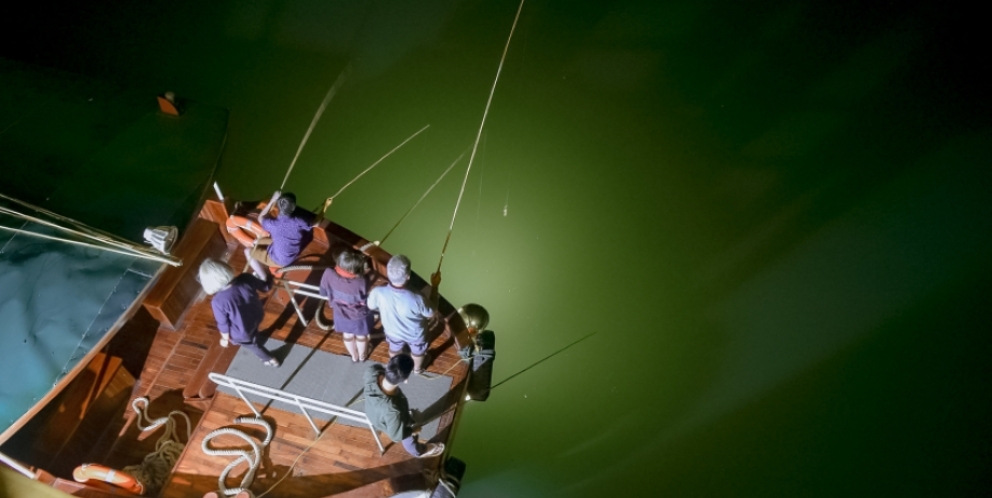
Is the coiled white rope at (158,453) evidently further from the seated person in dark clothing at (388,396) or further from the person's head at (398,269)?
the person's head at (398,269)

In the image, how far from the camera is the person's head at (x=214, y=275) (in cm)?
342

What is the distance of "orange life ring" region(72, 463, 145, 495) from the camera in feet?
11.4

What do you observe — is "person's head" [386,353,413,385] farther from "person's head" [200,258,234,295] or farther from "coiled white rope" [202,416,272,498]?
"coiled white rope" [202,416,272,498]

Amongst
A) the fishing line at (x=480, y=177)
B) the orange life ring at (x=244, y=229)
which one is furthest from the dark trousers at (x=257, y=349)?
the fishing line at (x=480, y=177)

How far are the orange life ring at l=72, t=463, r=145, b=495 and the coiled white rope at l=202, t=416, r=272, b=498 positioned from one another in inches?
17.3

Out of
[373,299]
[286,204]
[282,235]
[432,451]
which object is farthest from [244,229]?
[432,451]

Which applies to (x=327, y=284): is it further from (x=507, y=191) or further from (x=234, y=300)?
(x=507, y=191)

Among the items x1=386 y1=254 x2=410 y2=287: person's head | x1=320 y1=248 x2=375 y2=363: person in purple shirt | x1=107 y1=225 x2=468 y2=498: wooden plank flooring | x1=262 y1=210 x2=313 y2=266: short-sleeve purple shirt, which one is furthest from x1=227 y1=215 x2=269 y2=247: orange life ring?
x1=386 y1=254 x2=410 y2=287: person's head

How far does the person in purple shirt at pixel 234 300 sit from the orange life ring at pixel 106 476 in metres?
1.04

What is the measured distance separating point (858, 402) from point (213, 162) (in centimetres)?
662

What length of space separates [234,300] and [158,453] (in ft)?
4.24

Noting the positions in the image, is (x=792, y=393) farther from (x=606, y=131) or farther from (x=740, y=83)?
(x=740, y=83)

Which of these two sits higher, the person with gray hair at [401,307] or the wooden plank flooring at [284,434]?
the person with gray hair at [401,307]

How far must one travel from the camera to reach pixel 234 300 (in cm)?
360
